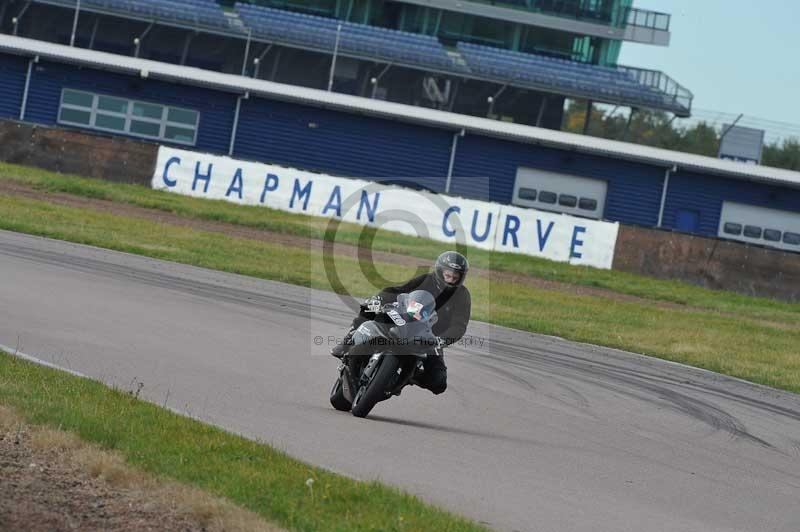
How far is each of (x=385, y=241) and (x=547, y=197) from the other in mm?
14066

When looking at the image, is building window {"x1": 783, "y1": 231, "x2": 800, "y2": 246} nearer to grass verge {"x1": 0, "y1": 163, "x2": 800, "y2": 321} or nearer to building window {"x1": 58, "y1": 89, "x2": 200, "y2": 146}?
grass verge {"x1": 0, "y1": 163, "x2": 800, "y2": 321}

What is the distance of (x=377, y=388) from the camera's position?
10.4 m

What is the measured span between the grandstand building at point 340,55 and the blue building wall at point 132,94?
32.5 feet

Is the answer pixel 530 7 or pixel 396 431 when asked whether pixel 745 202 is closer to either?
pixel 530 7

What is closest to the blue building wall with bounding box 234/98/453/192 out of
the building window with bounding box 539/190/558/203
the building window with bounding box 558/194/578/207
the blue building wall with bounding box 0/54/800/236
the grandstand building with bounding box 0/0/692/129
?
the blue building wall with bounding box 0/54/800/236

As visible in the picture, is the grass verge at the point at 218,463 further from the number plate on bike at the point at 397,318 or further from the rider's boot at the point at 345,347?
the number plate on bike at the point at 397,318

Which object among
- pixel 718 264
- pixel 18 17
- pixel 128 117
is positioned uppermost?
pixel 18 17

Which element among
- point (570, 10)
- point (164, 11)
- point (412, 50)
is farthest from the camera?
point (570, 10)

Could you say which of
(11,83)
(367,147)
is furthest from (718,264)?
(11,83)

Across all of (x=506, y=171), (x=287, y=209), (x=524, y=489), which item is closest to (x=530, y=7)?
(x=506, y=171)

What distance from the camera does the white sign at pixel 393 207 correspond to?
31250mm

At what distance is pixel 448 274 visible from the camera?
10484mm

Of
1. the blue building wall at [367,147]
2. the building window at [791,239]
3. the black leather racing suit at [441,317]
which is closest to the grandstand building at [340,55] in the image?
the blue building wall at [367,147]

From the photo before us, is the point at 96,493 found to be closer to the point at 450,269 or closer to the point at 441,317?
the point at 450,269
